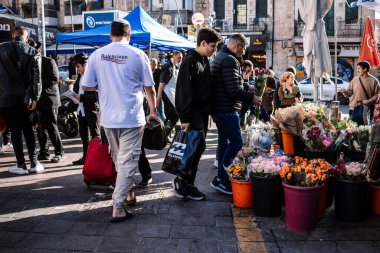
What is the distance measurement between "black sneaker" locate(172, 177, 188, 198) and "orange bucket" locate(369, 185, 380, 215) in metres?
2.04

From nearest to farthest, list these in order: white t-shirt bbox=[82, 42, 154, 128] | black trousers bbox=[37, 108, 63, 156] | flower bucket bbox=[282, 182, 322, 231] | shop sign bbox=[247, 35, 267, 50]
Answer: flower bucket bbox=[282, 182, 322, 231]
white t-shirt bbox=[82, 42, 154, 128]
black trousers bbox=[37, 108, 63, 156]
shop sign bbox=[247, 35, 267, 50]

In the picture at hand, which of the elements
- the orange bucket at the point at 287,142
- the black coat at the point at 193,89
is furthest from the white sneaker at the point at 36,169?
the orange bucket at the point at 287,142

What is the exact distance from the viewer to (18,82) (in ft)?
20.1

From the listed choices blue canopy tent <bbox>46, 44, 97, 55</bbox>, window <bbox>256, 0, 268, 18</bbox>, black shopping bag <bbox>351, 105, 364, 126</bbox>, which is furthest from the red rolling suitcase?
window <bbox>256, 0, 268, 18</bbox>

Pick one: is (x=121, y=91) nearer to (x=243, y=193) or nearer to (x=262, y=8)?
(x=243, y=193)

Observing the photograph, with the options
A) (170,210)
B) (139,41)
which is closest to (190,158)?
(170,210)

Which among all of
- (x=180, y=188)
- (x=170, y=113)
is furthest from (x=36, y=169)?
(x=170, y=113)

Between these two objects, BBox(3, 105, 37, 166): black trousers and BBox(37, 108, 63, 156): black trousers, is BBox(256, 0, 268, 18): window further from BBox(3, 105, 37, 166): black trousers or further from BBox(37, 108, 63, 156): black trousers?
BBox(3, 105, 37, 166): black trousers

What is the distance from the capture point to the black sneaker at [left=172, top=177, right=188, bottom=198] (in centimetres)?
491

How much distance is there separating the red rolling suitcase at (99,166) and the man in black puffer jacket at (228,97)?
1367 millimetres

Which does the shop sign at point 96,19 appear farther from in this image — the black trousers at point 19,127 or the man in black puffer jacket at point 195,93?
the man in black puffer jacket at point 195,93

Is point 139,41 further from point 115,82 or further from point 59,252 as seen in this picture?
point 59,252

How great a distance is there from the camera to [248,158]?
4875mm

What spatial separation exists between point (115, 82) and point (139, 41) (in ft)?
19.4
